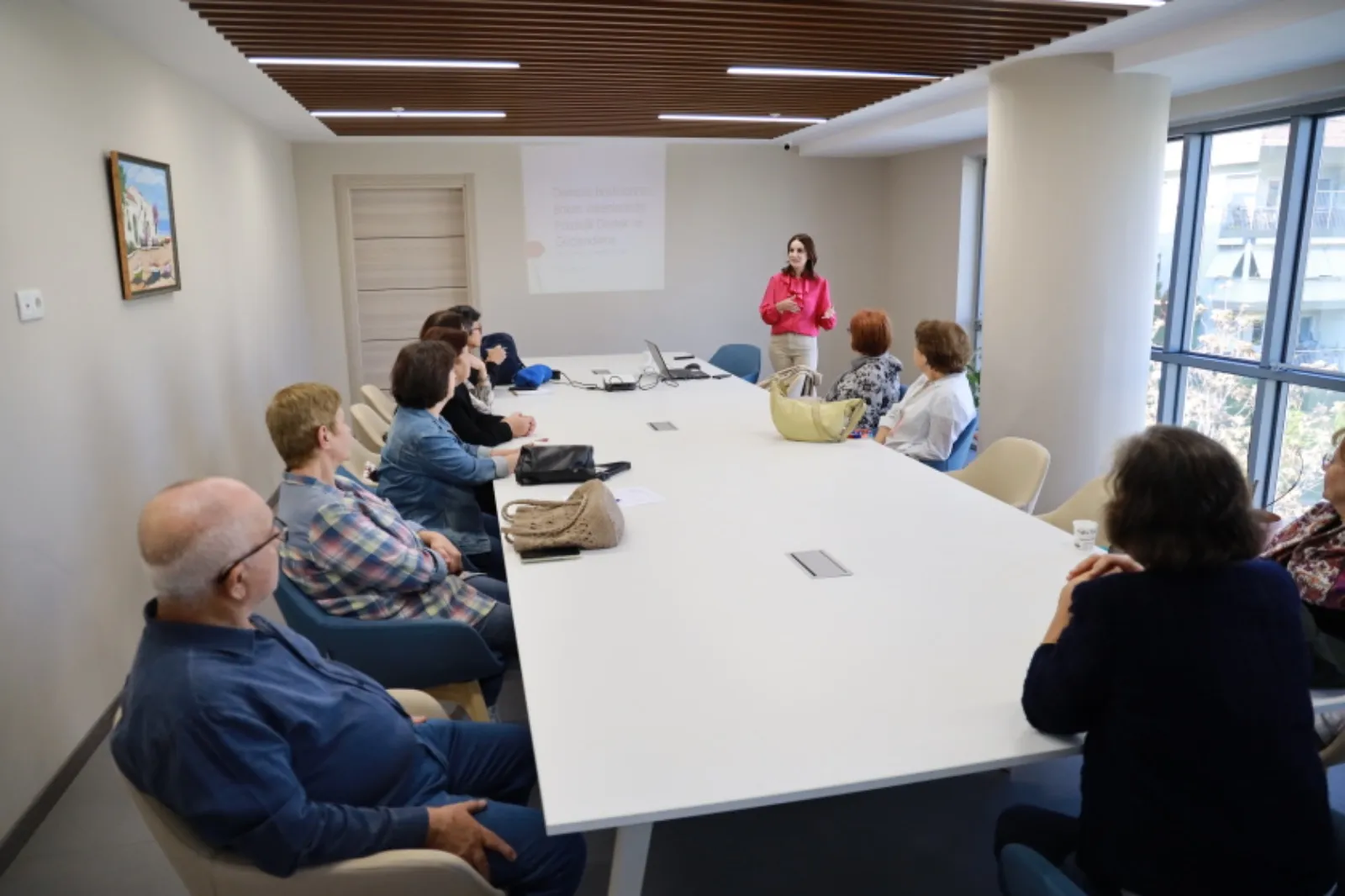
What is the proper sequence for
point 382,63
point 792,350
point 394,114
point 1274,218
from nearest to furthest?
point 382,63
point 1274,218
point 394,114
point 792,350

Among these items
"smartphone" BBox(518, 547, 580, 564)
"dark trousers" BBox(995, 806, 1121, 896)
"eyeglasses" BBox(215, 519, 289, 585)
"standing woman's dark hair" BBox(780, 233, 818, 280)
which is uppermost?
"standing woman's dark hair" BBox(780, 233, 818, 280)

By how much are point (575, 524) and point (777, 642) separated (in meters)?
0.78

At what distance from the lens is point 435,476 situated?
10.4 feet

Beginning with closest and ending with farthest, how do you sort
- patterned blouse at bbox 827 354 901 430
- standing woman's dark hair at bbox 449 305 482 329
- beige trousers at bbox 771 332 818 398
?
patterned blouse at bbox 827 354 901 430 < standing woman's dark hair at bbox 449 305 482 329 < beige trousers at bbox 771 332 818 398

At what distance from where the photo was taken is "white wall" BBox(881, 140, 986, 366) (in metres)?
7.68

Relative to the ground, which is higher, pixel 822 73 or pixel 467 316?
pixel 822 73

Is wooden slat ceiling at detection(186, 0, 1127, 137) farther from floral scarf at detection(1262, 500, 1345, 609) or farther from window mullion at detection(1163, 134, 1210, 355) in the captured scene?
floral scarf at detection(1262, 500, 1345, 609)

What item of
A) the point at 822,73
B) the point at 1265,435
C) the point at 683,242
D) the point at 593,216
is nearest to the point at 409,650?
the point at 822,73


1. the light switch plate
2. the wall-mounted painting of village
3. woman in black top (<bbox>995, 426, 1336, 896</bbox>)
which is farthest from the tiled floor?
the wall-mounted painting of village

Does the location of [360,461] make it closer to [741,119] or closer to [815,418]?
[815,418]

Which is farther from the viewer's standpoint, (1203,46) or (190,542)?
(1203,46)

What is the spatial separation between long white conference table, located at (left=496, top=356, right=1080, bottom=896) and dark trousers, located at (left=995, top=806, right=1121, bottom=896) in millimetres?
243

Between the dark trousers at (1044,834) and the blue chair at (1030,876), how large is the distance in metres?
0.13

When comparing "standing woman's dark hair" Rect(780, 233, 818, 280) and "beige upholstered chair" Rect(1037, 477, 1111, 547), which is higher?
"standing woman's dark hair" Rect(780, 233, 818, 280)
